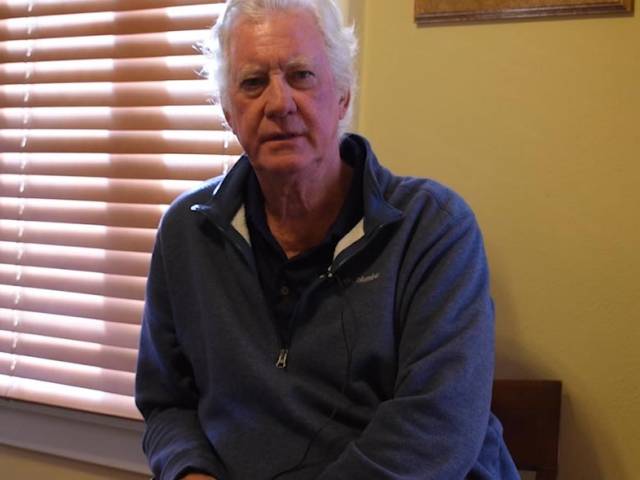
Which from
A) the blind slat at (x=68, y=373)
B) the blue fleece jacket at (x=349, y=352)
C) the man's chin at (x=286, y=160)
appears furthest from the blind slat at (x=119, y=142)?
the blind slat at (x=68, y=373)

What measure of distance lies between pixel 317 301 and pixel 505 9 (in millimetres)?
659

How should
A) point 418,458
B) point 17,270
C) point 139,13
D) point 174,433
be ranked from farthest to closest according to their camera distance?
point 17,270 → point 139,13 → point 174,433 → point 418,458

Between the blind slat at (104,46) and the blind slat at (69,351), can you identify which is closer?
the blind slat at (104,46)

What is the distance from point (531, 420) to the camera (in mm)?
1223

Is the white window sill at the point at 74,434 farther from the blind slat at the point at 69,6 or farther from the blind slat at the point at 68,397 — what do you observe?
the blind slat at the point at 69,6

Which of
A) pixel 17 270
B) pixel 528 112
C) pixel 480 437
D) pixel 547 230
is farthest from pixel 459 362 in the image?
pixel 17 270

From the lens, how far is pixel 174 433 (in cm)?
116

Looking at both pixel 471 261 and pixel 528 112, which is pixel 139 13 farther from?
pixel 471 261

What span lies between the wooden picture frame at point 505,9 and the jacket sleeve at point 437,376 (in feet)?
1.52

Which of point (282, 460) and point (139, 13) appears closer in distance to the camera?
point (282, 460)

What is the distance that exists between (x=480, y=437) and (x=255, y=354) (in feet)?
1.23

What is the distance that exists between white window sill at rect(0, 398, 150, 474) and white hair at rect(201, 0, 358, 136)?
93 centimetres

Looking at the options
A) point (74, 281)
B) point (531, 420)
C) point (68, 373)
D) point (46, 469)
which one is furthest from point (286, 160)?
point (46, 469)

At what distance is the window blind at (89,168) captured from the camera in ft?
5.09
